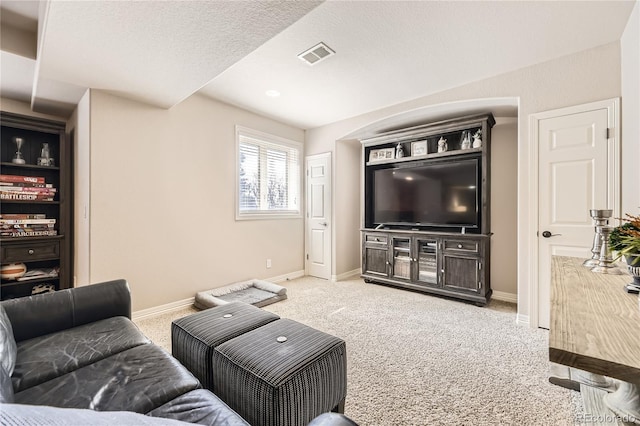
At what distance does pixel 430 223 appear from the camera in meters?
3.74

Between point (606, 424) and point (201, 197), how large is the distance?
362 centimetres

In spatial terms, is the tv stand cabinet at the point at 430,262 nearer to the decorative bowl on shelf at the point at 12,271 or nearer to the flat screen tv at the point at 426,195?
the flat screen tv at the point at 426,195

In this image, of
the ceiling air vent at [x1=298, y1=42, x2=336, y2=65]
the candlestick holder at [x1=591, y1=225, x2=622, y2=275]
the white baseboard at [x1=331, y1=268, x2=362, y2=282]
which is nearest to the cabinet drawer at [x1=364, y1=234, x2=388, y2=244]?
the white baseboard at [x1=331, y1=268, x2=362, y2=282]

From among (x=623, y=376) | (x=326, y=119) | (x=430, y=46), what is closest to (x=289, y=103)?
(x=326, y=119)

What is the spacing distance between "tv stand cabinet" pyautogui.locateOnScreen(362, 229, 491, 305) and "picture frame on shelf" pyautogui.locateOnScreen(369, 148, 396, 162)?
113 centimetres

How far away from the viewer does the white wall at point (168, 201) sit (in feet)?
8.76

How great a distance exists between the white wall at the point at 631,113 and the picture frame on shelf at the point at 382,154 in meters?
2.35

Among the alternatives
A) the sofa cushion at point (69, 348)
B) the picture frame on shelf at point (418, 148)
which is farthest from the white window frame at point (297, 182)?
the sofa cushion at point (69, 348)

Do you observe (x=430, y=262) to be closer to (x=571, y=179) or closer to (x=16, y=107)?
(x=571, y=179)

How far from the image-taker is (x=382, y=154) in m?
4.22

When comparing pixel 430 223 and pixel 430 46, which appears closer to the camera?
pixel 430 46

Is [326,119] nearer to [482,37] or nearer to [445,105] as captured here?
[445,105]

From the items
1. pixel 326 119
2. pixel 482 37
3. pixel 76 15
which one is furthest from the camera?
pixel 326 119

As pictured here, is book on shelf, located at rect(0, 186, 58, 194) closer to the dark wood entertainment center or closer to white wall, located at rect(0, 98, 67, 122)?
white wall, located at rect(0, 98, 67, 122)
